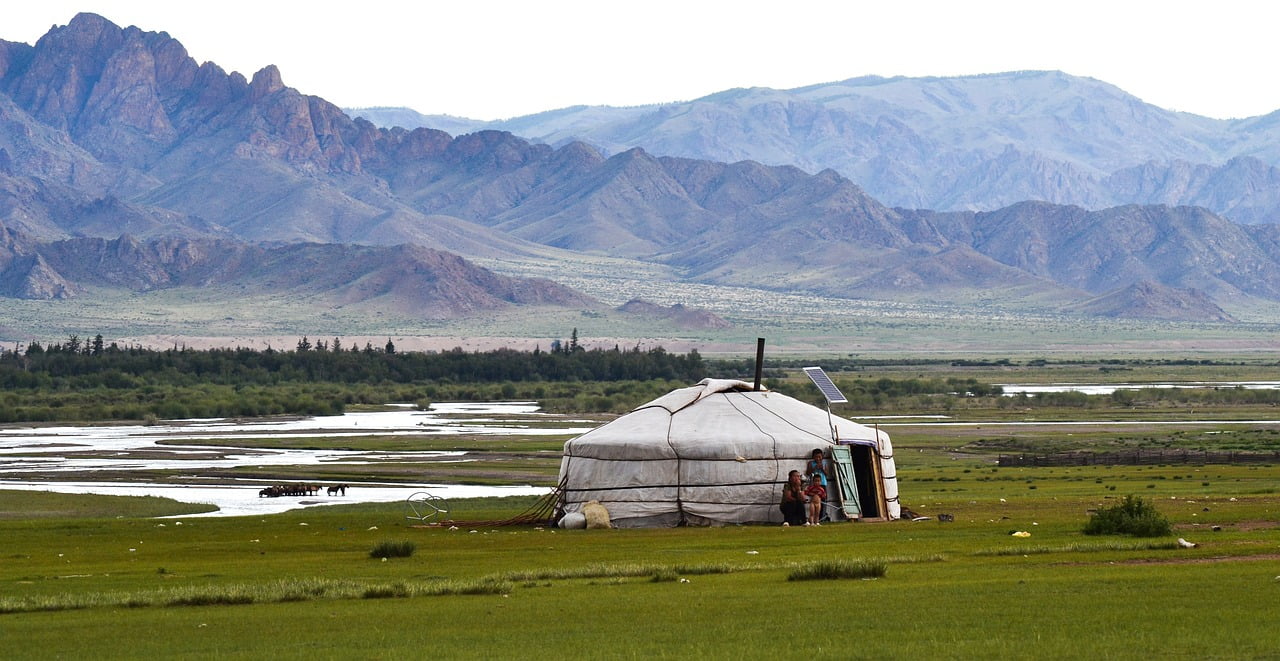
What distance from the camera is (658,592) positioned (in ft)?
68.0

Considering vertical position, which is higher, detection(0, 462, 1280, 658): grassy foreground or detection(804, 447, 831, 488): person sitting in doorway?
detection(804, 447, 831, 488): person sitting in doorway

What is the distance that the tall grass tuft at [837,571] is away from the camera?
21.8 metres

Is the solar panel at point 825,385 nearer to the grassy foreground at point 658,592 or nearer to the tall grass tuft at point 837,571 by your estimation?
the grassy foreground at point 658,592

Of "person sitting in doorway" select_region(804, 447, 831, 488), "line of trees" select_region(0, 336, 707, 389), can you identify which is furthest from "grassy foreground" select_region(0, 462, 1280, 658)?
"line of trees" select_region(0, 336, 707, 389)

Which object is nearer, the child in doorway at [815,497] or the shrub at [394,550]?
the shrub at [394,550]

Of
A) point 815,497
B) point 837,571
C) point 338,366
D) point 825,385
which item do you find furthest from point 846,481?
point 338,366

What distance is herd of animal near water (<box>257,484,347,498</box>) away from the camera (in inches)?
1818

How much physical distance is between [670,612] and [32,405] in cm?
8766

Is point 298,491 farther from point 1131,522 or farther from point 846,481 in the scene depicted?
point 1131,522

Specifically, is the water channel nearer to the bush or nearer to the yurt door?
the yurt door

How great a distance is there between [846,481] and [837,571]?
37.9 ft

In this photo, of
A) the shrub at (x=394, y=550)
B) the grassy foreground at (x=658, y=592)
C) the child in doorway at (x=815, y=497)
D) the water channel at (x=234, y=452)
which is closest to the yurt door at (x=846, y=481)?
the child in doorway at (x=815, y=497)

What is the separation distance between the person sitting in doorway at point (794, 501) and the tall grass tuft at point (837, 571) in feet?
31.5

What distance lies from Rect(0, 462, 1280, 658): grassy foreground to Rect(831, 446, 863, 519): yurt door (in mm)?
1997
